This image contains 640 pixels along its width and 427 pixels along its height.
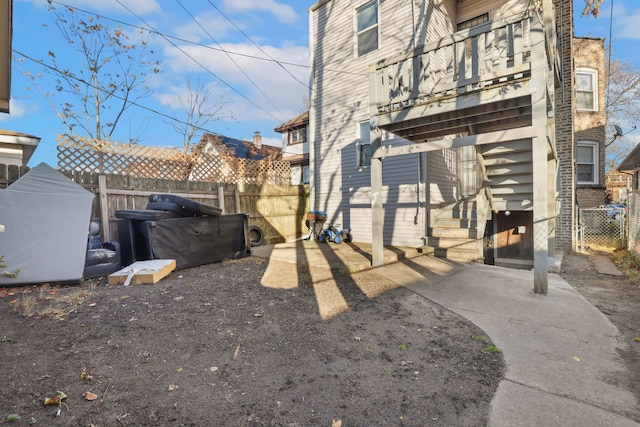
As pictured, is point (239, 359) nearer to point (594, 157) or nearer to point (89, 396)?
point (89, 396)

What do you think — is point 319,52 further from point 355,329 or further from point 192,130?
point 192,130

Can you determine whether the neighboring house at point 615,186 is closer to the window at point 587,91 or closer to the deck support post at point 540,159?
the window at point 587,91

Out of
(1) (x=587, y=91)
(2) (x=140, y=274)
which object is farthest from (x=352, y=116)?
(1) (x=587, y=91)

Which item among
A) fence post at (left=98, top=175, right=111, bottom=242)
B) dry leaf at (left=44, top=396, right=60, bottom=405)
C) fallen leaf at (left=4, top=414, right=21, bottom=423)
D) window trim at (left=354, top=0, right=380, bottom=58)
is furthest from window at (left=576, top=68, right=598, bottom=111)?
fallen leaf at (left=4, top=414, right=21, bottom=423)

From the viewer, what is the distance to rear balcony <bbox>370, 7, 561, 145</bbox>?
13.5 ft

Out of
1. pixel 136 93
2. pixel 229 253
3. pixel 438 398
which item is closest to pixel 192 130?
pixel 136 93

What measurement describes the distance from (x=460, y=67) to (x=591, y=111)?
10.6 m

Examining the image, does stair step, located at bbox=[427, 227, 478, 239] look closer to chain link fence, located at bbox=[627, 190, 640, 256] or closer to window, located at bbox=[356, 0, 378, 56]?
chain link fence, located at bbox=[627, 190, 640, 256]

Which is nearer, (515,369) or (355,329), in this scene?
(515,369)

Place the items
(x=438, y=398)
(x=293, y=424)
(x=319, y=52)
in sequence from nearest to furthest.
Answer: (x=293, y=424)
(x=438, y=398)
(x=319, y=52)

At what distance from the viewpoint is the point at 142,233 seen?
504 centimetres

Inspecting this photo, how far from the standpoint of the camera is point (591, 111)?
1128 centimetres

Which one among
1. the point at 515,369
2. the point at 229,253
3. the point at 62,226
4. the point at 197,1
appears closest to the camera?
the point at 515,369

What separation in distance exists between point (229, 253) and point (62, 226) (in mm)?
2571
